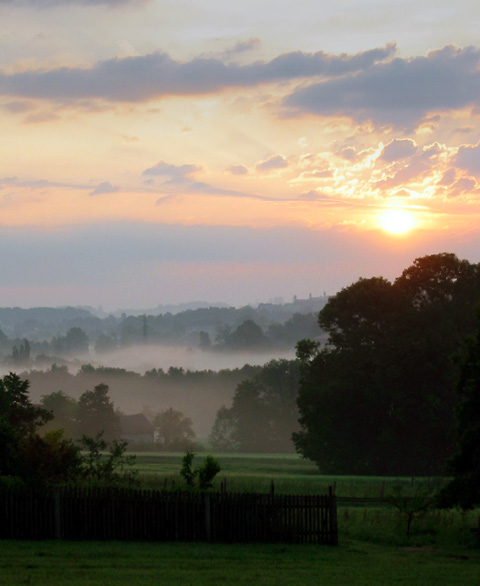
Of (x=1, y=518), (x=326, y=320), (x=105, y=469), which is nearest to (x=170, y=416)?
(x=326, y=320)

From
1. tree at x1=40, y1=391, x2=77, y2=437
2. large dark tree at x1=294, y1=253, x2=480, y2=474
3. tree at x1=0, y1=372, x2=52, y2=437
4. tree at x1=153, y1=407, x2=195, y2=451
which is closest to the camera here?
tree at x1=0, y1=372, x2=52, y2=437

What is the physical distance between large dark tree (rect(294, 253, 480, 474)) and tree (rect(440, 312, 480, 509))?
103 ft

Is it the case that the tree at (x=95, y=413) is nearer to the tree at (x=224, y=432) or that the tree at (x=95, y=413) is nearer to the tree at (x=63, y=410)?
the tree at (x=63, y=410)

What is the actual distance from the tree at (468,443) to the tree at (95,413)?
8345 centimetres

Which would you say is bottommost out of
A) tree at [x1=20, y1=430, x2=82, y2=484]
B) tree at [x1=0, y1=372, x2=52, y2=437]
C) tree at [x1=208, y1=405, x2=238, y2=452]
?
tree at [x1=208, y1=405, x2=238, y2=452]

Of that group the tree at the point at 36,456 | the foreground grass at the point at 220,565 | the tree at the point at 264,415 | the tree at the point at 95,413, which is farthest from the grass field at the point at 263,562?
the tree at the point at 264,415

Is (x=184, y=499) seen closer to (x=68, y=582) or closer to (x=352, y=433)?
(x=68, y=582)

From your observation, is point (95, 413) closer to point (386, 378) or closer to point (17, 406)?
point (386, 378)

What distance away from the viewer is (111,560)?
2291cm

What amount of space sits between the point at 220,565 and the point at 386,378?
4466 centimetres

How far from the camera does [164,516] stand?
27328 mm

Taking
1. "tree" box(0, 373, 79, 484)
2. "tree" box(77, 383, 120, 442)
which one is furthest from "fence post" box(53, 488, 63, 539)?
"tree" box(77, 383, 120, 442)

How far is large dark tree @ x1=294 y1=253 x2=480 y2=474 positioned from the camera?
65.9 metres

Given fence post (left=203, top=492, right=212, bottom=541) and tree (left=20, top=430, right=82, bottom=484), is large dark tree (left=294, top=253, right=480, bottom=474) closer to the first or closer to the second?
tree (left=20, top=430, right=82, bottom=484)
